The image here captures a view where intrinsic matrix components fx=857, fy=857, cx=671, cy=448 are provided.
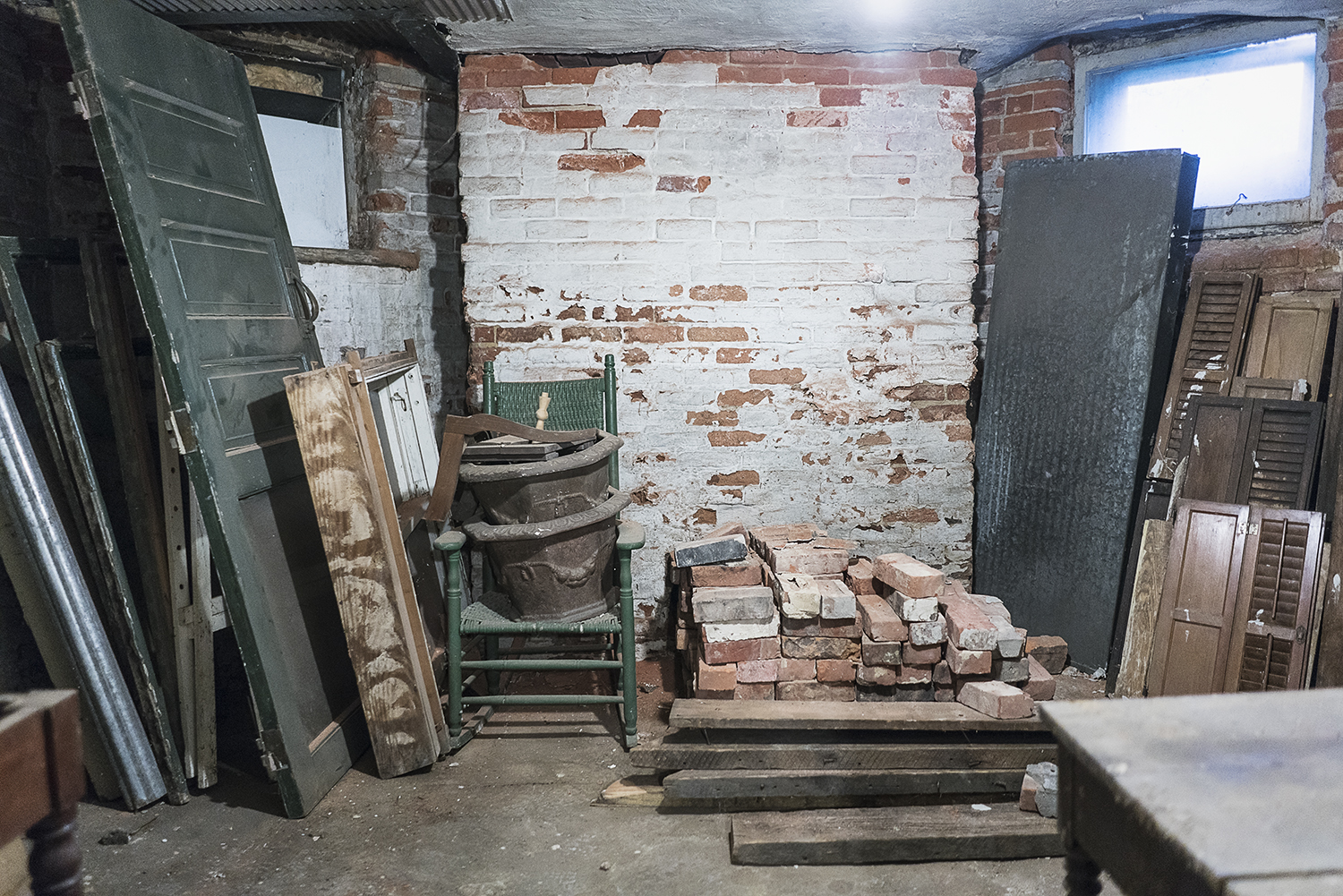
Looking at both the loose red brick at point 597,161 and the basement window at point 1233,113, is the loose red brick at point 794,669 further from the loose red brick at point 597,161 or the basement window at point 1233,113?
the basement window at point 1233,113

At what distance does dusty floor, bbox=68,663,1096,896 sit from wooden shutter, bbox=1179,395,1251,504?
1.41 meters

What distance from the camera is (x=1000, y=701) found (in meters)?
2.32

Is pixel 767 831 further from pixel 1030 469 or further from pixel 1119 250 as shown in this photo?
pixel 1119 250

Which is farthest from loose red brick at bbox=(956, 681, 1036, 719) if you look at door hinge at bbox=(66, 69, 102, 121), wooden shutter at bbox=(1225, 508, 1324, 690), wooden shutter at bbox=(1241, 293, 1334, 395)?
door hinge at bbox=(66, 69, 102, 121)

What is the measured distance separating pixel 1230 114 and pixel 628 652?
114 inches

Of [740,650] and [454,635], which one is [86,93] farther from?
[740,650]

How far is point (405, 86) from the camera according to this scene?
3.48 meters

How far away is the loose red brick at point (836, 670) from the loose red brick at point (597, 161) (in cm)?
191

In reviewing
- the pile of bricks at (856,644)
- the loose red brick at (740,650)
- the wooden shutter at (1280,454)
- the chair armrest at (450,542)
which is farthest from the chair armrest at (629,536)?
the wooden shutter at (1280,454)

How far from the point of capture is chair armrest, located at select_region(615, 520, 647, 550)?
2.58 metres

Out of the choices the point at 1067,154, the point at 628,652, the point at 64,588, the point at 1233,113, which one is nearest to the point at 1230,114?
the point at 1233,113

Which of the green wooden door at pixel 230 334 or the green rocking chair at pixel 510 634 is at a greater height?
the green wooden door at pixel 230 334

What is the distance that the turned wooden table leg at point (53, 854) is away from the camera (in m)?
1.16

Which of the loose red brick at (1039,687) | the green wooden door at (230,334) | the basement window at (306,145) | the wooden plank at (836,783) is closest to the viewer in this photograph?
the green wooden door at (230,334)
